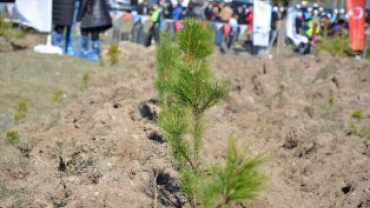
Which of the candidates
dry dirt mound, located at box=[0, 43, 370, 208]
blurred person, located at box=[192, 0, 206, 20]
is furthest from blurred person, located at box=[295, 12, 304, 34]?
dry dirt mound, located at box=[0, 43, 370, 208]

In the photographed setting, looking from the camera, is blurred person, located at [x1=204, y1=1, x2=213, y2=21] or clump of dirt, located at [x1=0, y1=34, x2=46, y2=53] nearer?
clump of dirt, located at [x1=0, y1=34, x2=46, y2=53]

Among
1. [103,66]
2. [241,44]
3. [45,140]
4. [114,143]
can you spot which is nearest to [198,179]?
[114,143]

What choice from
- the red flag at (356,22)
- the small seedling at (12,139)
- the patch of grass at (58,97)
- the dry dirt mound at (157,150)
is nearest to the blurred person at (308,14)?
the red flag at (356,22)

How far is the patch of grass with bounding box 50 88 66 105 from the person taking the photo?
12.1 meters

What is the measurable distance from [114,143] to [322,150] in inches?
94.6

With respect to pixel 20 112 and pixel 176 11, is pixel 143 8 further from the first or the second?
pixel 20 112

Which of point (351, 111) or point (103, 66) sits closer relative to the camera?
point (351, 111)

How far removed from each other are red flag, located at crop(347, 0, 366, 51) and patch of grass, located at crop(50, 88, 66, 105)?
9.84 meters

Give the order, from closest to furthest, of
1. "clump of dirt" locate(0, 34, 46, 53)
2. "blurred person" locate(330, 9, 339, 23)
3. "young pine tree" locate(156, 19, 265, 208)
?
1. "young pine tree" locate(156, 19, 265, 208)
2. "clump of dirt" locate(0, 34, 46, 53)
3. "blurred person" locate(330, 9, 339, 23)

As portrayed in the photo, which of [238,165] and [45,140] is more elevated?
[238,165]

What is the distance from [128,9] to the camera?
2598 cm

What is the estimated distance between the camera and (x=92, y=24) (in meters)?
17.3

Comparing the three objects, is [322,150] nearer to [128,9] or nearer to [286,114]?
[286,114]

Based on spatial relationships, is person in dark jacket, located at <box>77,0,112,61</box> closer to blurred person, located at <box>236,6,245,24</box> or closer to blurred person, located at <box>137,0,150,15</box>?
blurred person, located at <box>137,0,150,15</box>
